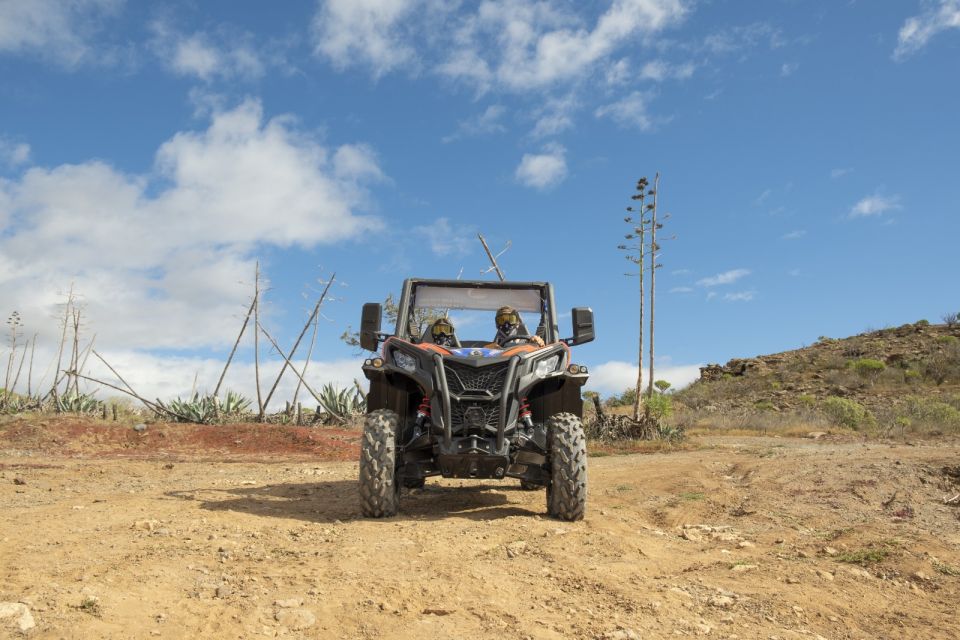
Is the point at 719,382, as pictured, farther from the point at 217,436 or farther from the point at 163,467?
the point at 163,467

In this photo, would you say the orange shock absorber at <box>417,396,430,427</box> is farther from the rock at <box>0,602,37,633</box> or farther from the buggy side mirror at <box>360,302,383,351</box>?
the rock at <box>0,602,37,633</box>

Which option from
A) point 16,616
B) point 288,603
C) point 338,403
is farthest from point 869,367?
point 16,616

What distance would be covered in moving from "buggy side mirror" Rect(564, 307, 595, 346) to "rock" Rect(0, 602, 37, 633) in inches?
207

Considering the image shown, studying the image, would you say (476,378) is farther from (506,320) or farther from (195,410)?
(195,410)

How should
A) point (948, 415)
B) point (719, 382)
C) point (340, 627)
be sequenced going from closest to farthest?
point (340, 627) → point (948, 415) → point (719, 382)

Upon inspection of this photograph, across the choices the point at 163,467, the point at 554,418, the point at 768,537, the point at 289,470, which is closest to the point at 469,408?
the point at 554,418

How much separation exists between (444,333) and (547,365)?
1.30 meters

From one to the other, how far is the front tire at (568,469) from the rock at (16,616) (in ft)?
14.1

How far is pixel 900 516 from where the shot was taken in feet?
27.2

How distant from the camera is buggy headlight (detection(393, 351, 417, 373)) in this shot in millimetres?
6961

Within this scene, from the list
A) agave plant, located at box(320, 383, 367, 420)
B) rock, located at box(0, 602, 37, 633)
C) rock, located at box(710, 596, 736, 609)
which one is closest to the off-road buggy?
rock, located at box(710, 596, 736, 609)

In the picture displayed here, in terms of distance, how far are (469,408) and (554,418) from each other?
0.85m

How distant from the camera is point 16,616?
3.54 m

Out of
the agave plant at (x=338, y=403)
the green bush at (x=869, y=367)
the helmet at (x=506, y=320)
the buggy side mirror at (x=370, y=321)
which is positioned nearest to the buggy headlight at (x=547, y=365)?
the helmet at (x=506, y=320)
